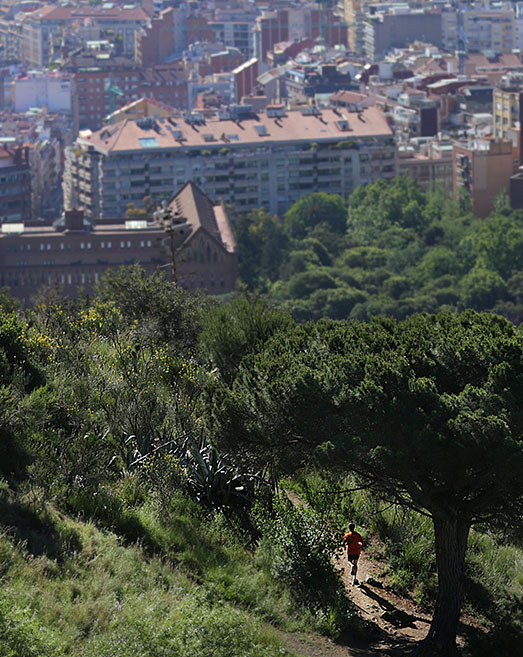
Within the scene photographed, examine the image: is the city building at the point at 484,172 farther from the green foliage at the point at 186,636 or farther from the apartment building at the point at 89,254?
the green foliage at the point at 186,636

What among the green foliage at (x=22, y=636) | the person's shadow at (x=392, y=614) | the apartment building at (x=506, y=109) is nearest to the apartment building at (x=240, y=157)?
the apartment building at (x=506, y=109)

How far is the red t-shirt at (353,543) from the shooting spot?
55.6 feet

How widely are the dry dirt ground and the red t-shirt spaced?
272 millimetres

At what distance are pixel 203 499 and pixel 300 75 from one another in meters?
170

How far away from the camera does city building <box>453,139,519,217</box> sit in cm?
12625

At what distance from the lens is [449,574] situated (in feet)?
52.3

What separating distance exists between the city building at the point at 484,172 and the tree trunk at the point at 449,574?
112 m

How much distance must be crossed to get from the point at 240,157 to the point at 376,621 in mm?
115981

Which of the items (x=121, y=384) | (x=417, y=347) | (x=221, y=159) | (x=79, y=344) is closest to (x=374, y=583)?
(x=417, y=347)

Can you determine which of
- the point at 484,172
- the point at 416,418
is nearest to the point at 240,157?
the point at 484,172

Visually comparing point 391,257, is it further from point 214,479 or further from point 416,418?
point 416,418

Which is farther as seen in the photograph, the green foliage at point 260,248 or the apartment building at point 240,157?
the apartment building at point 240,157

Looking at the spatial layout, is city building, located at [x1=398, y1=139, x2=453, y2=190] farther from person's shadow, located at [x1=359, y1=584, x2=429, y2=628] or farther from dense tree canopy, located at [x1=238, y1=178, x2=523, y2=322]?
person's shadow, located at [x1=359, y1=584, x2=429, y2=628]

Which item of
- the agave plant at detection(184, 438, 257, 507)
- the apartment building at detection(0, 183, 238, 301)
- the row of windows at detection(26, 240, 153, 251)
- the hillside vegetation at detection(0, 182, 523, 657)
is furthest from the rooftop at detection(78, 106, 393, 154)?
the agave plant at detection(184, 438, 257, 507)
